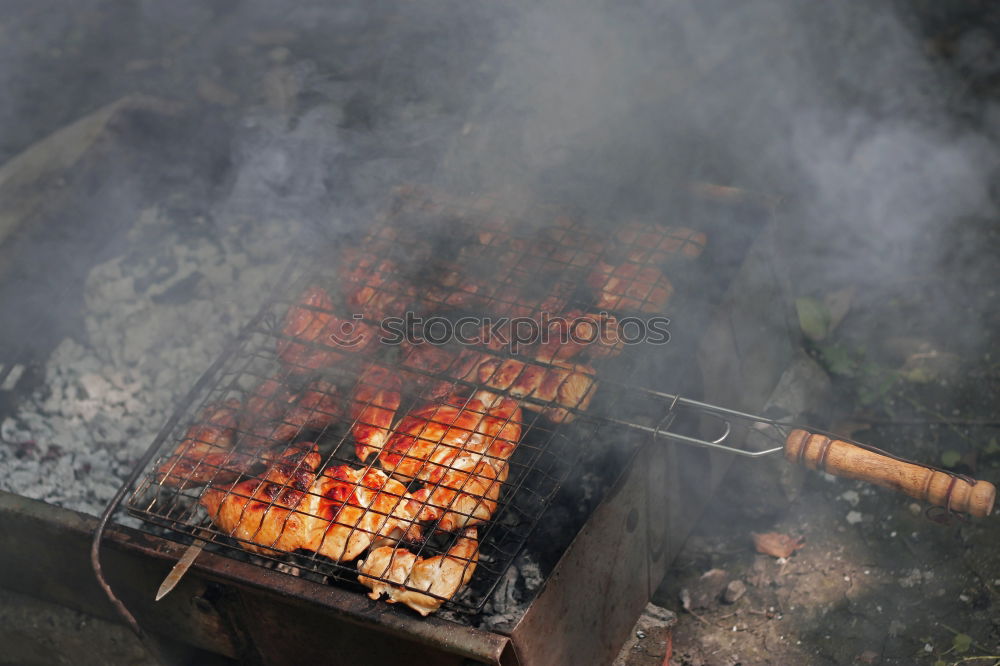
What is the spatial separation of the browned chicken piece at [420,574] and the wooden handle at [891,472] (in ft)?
4.08

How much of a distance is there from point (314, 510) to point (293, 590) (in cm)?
30

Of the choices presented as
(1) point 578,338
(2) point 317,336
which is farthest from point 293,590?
(1) point 578,338

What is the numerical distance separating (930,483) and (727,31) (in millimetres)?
4341

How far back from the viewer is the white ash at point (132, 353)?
4.25 metres

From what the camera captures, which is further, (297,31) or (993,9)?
(297,31)

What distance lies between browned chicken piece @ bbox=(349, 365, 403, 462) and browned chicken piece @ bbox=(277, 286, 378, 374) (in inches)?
6.9

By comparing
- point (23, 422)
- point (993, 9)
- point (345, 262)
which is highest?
point (993, 9)

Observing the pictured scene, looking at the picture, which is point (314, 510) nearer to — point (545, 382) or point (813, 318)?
point (545, 382)

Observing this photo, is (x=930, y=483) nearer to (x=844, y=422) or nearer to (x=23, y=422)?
(x=844, y=422)

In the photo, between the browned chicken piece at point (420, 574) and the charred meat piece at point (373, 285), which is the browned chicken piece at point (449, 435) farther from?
the charred meat piece at point (373, 285)

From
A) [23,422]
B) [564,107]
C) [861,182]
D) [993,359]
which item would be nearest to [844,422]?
[993,359]

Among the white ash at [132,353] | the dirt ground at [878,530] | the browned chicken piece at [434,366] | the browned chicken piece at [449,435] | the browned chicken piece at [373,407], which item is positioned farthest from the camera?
the white ash at [132,353]

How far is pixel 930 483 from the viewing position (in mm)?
2840

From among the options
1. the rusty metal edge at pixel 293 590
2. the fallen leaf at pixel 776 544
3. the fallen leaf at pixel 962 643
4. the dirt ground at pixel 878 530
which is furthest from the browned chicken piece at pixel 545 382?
the fallen leaf at pixel 962 643
